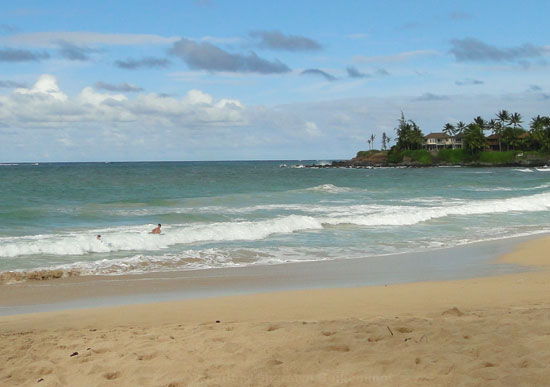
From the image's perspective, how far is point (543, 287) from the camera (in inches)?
419

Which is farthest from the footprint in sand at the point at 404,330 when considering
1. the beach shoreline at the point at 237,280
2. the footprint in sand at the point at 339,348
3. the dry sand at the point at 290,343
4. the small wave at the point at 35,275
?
the small wave at the point at 35,275

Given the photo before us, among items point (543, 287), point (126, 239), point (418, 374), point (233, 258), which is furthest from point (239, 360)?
point (126, 239)

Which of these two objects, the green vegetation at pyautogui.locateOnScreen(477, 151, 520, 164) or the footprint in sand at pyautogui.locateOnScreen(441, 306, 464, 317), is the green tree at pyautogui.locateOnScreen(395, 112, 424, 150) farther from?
the footprint in sand at pyautogui.locateOnScreen(441, 306, 464, 317)

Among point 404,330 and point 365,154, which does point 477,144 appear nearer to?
point 365,154

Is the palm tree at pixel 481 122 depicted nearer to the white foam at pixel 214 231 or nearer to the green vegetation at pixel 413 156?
the green vegetation at pixel 413 156

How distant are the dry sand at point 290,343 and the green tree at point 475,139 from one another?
12325 cm

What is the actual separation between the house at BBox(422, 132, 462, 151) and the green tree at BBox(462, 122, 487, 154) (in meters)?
14.9

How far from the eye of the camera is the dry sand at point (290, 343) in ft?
17.5

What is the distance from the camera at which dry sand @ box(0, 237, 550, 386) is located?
5.35 m

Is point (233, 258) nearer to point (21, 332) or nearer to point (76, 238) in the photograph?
point (76, 238)

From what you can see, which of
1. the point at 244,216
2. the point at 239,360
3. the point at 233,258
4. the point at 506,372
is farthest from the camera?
the point at 244,216

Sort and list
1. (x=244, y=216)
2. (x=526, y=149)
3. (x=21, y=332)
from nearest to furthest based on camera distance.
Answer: (x=21, y=332) → (x=244, y=216) → (x=526, y=149)

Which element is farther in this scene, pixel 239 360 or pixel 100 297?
pixel 100 297

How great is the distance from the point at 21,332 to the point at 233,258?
27.6ft
